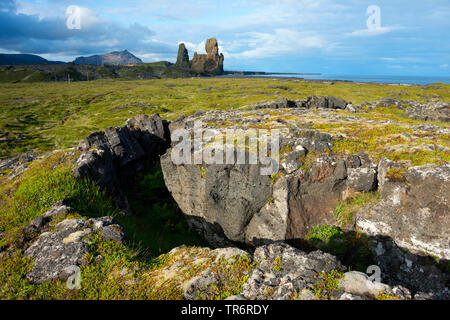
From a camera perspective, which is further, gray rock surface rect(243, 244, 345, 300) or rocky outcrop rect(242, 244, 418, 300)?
gray rock surface rect(243, 244, 345, 300)

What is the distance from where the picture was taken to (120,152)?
25.7 m

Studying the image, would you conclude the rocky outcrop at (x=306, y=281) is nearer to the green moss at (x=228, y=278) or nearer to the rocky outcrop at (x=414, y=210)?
the green moss at (x=228, y=278)

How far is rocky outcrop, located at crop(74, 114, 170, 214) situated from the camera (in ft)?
65.4

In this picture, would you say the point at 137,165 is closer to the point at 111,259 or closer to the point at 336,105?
the point at 111,259

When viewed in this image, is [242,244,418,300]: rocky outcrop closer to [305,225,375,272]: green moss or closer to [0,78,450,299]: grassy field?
[0,78,450,299]: grassy field

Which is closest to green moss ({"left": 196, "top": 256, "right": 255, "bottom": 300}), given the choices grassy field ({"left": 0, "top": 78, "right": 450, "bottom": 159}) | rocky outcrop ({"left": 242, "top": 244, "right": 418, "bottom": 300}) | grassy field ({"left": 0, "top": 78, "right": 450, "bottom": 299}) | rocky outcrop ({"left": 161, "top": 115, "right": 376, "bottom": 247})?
grassy field ({"left": 0, "top": 78, "right": 450, "bottom": 299})

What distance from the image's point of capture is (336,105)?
171 feet

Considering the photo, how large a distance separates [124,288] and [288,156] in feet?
49.1

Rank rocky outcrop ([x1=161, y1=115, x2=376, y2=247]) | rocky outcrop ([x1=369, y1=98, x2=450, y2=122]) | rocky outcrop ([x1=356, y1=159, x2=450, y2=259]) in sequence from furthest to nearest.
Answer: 1. rocky outcrop ([x1=369, y1=98, x2=450, y2=122])
2. rocky outcrop ([x1=161, y1=115, x2=376, y2=247])
3. rocky outcrop ([x1=356, y1=159, x2=450, y2=259])

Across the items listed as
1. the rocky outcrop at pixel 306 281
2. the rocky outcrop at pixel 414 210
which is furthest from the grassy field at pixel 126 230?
the rocky outcrop at pixel 414 210

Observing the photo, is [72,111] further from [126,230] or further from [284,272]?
[284,272]

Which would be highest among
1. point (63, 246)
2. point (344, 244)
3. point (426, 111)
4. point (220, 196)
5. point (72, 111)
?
point (72, 111)

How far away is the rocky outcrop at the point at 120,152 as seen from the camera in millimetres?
19922

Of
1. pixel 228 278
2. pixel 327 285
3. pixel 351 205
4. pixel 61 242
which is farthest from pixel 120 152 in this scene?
pixel 327 285
